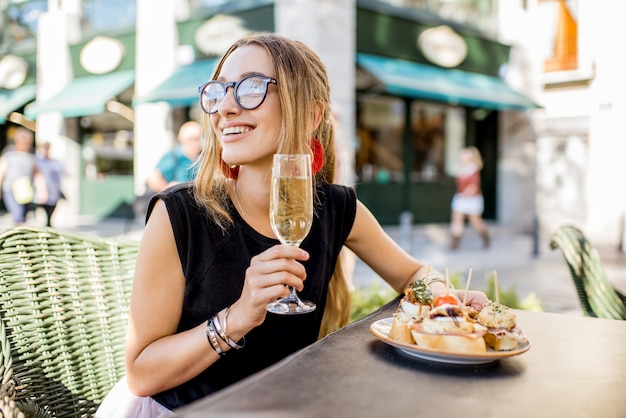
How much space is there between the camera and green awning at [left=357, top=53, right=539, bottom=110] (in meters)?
10.6

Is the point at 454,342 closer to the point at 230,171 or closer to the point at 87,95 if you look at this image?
the point at 230,171

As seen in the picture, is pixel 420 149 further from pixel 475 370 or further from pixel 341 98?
pixel 475 370

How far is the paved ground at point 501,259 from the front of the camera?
7.25m

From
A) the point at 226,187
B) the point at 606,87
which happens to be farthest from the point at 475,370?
the point at 606,87

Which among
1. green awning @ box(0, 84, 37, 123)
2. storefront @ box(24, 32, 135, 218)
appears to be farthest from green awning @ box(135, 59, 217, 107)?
green awning @ box(0, 84, 37, 123)

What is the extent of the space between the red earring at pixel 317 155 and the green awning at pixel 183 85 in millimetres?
8840

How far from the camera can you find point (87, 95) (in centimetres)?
1288

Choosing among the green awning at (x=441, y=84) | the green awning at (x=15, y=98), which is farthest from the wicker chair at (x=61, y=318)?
the green awning at (x=15, y=98)

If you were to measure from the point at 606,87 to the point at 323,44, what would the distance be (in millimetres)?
5511

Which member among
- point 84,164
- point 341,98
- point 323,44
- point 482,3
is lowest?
point 84,164

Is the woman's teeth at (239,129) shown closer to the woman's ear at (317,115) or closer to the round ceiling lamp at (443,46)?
the woman's ear at (317,115)

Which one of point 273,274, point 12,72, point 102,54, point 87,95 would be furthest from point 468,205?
point 12,72

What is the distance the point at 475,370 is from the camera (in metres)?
1.40

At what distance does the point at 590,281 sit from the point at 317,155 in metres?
1.28
